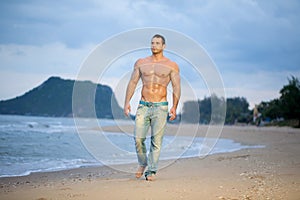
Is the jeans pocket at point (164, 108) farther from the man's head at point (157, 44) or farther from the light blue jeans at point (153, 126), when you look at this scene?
the man's head at point (157, 44)

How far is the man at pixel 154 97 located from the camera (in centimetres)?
566

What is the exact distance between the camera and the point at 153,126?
5.73m

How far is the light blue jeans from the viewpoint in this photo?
566cm

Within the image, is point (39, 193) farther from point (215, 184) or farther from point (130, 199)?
point (215, 184)

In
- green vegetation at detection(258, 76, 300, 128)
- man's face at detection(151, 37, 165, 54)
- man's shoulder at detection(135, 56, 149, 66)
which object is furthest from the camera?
green vegetation at detection(258, 76, 300, 128)

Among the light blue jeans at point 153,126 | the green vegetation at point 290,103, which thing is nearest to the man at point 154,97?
the light blue jeans at point 153,126

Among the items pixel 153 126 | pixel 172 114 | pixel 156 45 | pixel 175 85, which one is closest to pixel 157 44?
pixel 156 45

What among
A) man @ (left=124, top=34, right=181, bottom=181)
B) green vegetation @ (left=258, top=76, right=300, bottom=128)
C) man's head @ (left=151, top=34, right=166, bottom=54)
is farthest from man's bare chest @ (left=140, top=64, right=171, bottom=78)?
green vegetation @ (left=258, top=76, right=300, bottom=128)

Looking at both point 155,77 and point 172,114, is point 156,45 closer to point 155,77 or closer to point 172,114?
point 155,77

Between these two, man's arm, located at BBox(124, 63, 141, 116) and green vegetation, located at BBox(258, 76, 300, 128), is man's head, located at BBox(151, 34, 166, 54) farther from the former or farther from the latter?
green vegetation, located at BBox(258, 76, 300, 128)

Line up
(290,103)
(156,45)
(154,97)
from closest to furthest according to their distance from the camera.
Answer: (156,45) < (154,97) < (290,103)

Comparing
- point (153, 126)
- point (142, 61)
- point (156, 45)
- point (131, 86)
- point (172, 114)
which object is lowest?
point (153, 126)

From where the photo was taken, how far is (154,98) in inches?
225

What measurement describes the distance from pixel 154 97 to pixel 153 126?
0.47 metres
